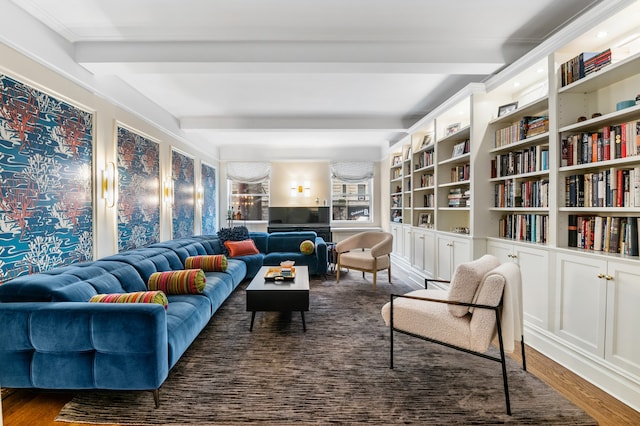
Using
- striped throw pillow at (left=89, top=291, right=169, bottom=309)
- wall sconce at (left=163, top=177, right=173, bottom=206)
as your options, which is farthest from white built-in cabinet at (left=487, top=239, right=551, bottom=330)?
wall sconce at (left=163, top=177, right=173, bottom=206)

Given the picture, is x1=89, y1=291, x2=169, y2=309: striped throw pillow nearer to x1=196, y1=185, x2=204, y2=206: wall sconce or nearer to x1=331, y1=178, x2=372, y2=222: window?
x1=196, y1=185, x2=204, y2=206: wall sconce

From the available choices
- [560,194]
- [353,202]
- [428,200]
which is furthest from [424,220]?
[353,202]

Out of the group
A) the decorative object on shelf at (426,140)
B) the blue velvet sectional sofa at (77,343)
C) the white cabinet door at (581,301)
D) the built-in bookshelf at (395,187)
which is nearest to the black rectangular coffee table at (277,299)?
the blue velvet sectional sofa at (77,343)

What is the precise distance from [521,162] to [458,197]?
3.51 feet

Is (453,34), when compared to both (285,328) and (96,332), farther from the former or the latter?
(96,332)

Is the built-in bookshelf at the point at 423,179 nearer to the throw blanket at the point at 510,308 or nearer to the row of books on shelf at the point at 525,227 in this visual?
the row of books on shelf at the point at 525,227

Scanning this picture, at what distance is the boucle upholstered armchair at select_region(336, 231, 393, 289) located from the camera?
14.5 ft

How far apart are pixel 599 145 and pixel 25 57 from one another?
433 centimetres

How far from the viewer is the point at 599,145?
2176 millimetres

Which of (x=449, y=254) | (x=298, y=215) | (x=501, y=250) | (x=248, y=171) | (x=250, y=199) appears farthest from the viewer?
(x=250, y=199)

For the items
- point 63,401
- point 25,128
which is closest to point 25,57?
point 25,128

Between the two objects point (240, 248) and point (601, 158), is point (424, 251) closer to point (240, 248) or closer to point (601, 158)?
point (601, 158)

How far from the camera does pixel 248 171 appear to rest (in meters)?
7.52

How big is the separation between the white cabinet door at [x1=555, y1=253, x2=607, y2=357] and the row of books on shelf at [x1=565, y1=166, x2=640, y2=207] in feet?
1.39
